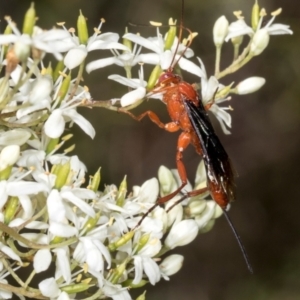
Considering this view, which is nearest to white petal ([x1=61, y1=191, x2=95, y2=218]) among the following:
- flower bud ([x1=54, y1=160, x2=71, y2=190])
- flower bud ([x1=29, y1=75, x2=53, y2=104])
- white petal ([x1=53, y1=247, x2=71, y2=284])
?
flower bud ([x1=54, y1=160, x2=71, y2=190])

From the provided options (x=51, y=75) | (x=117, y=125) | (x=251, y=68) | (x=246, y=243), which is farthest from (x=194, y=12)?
(x=51, y=75)

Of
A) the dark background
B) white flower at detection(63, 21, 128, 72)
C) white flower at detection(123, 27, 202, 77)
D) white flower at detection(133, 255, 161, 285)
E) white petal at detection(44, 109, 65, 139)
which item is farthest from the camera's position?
the dark background

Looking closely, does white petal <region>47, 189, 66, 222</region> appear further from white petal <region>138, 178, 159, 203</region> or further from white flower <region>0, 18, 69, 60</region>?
white petal <region>138, 178, 159, 203</region>

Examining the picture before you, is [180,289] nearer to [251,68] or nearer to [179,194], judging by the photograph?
[251,68]

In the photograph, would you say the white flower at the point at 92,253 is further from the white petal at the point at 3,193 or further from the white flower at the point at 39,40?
the white flower at the point at 39,40

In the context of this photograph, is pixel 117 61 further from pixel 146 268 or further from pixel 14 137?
pixel 146 268

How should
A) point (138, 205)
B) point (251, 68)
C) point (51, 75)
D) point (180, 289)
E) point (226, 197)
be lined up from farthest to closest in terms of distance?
point (251, 68), point (180, 289), point (226, 197), point (138, 205), point (51, 75)

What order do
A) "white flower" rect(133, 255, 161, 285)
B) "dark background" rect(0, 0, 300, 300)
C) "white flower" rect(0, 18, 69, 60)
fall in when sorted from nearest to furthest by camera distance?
"white flower" rect(0, 18, 69, 60) < "white flower" rect(133, 255, 161, 285) < "dark background" rect(0, 0, 300, 300)

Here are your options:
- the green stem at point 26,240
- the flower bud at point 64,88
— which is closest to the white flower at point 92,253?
the green stem at point 26,240
